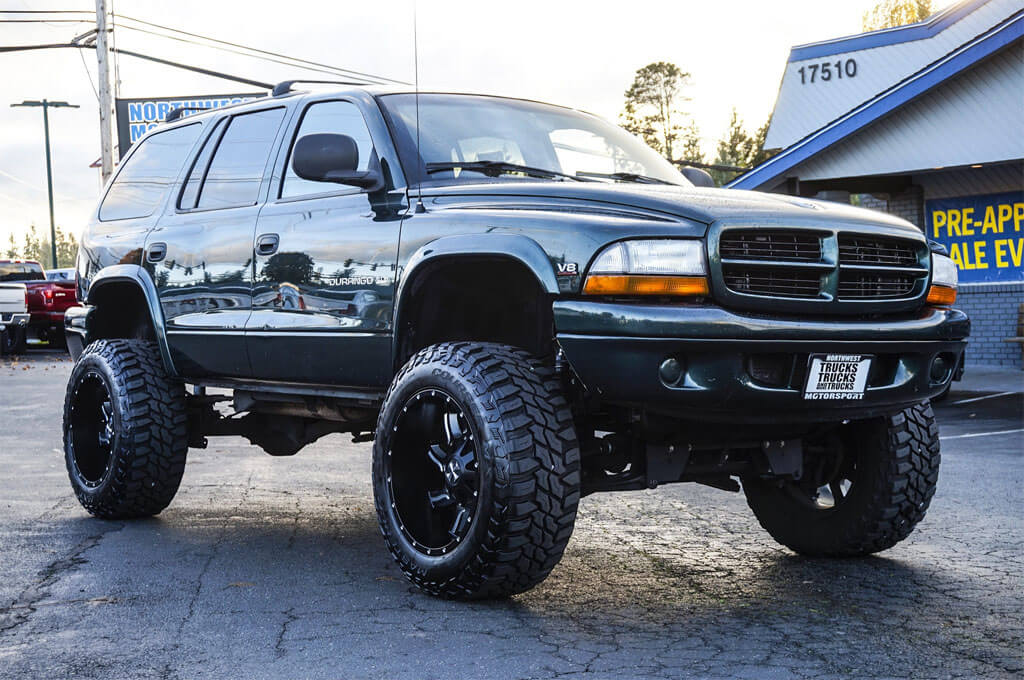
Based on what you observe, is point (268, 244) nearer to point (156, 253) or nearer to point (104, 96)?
point (156, 253)

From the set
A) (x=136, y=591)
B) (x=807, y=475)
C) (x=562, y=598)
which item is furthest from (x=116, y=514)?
(x=807, y=475)

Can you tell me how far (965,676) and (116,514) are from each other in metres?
4.44

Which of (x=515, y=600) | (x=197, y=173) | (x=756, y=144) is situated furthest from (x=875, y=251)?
(x=756, y=144)

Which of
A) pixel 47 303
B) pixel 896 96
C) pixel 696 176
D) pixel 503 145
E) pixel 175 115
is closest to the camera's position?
pixel 503 145

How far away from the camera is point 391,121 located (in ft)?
18.5

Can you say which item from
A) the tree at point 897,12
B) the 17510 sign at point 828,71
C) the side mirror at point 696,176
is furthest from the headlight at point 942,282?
the tree at point 897,12

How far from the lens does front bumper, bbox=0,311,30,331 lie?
2677 centimetres

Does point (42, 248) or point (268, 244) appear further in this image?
point (42, 248)

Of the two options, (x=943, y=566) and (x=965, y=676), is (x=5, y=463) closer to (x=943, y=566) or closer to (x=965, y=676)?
(x=943, y=566)

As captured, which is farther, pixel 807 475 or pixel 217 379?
pixel 217 379

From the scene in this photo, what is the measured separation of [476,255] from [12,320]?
24.2 meters

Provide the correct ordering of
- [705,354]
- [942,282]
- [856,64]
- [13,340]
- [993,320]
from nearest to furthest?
[705,354] < [942,282] < [993,320] < [856,64] < [13,340]

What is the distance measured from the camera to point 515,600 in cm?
488

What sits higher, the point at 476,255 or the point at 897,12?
the point at 897,12
